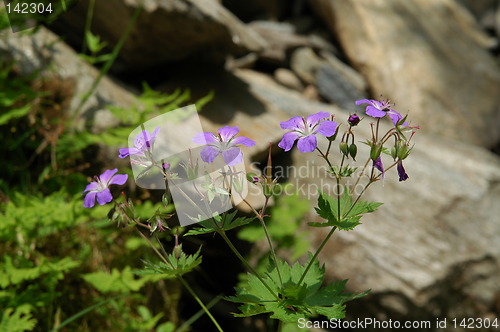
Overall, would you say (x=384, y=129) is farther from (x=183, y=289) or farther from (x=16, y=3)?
(x=16, y=3)

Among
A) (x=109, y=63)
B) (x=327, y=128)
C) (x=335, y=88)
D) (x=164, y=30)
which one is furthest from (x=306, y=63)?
(x=327, y=128)

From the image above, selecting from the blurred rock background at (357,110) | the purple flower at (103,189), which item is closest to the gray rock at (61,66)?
the blurred rock background at (357,110)

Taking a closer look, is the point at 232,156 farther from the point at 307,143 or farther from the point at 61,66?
the point at 61,66

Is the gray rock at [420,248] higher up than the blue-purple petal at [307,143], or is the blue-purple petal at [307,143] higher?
the blue-purple petal at [307,143]

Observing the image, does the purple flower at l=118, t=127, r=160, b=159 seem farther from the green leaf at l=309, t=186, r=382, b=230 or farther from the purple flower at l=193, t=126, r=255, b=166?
the green leaf at l=309, t=186, r=382, b=230

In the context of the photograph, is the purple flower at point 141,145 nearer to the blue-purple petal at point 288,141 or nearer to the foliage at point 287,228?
the blue-purple petal at point 288,141

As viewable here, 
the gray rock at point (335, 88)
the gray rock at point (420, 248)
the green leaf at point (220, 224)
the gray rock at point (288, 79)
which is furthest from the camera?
the gray rock at point (288, 79)

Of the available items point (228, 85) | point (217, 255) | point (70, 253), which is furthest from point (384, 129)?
point (70, 253)
